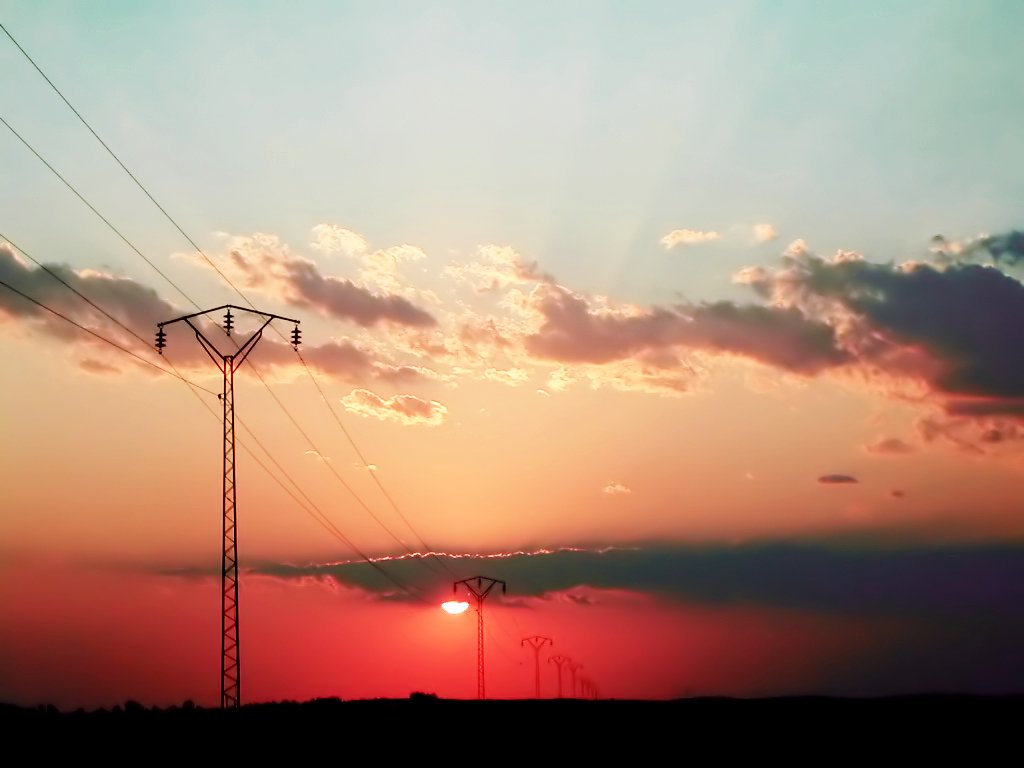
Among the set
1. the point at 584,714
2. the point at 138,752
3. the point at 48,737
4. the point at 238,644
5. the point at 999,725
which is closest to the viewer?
the point at 138,752

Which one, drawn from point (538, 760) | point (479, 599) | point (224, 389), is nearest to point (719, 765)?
point (538, 760)

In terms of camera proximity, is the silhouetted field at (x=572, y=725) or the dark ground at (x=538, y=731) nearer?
the dark ground at (x=538, y=731)

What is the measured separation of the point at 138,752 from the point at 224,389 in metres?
30.2

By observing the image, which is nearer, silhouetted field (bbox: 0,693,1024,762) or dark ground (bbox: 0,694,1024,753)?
dark ground (bbox: 0,694,1024,753)

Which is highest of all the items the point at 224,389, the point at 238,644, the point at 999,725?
the point at 224,389

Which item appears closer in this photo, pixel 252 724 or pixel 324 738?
pixel 324 738

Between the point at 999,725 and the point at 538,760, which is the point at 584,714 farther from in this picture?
the point at 538,760

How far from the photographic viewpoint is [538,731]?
53.6m

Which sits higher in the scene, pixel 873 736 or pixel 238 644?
pixel 238 644

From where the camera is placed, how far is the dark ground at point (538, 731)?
144 feet

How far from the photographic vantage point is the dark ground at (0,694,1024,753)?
144 feet

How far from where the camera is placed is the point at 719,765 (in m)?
41.2

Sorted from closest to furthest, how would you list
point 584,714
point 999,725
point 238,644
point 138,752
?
point 138,752 < point 999,725 < point 238,644 < point 584,714

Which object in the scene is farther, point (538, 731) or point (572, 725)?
point (572, 725)
